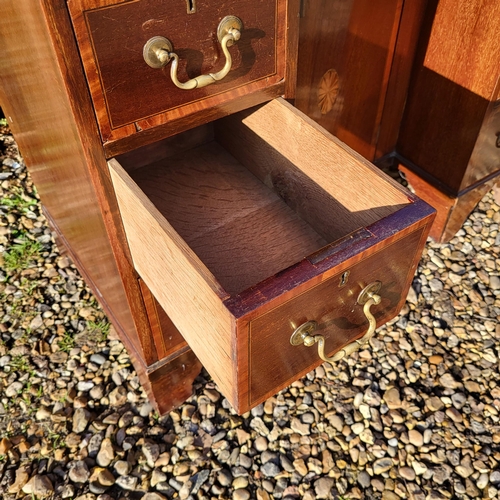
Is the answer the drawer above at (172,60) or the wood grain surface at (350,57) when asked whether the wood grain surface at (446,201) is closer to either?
the wood grain surface at (350,57)

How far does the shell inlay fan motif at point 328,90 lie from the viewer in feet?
4.91

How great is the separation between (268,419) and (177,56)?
0.98 meters

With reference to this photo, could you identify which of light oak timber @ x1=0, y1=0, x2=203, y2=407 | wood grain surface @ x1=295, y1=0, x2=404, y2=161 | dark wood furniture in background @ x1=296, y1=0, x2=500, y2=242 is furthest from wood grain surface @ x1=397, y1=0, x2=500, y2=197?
light oak timber @ x1=0, y1=0, x2=203, y2=407

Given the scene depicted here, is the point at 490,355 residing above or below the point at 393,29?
below

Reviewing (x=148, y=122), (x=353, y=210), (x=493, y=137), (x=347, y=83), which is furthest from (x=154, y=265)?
(x=493, y=137)

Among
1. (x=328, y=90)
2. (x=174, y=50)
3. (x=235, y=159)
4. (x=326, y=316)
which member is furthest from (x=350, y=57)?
(x=326, y=316)

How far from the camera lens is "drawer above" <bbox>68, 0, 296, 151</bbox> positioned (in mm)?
810

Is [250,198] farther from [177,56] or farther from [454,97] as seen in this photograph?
[454,97]

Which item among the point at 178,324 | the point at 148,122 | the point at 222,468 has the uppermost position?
the point at 148,122

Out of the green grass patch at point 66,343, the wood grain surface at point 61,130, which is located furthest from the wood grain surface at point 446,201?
the green grass patch at point 66,343

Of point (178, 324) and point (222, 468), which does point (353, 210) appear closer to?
point (178, 324)

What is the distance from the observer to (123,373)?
1576 mm

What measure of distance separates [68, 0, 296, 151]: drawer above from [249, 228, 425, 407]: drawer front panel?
0.38m

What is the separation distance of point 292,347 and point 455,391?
82 cm
